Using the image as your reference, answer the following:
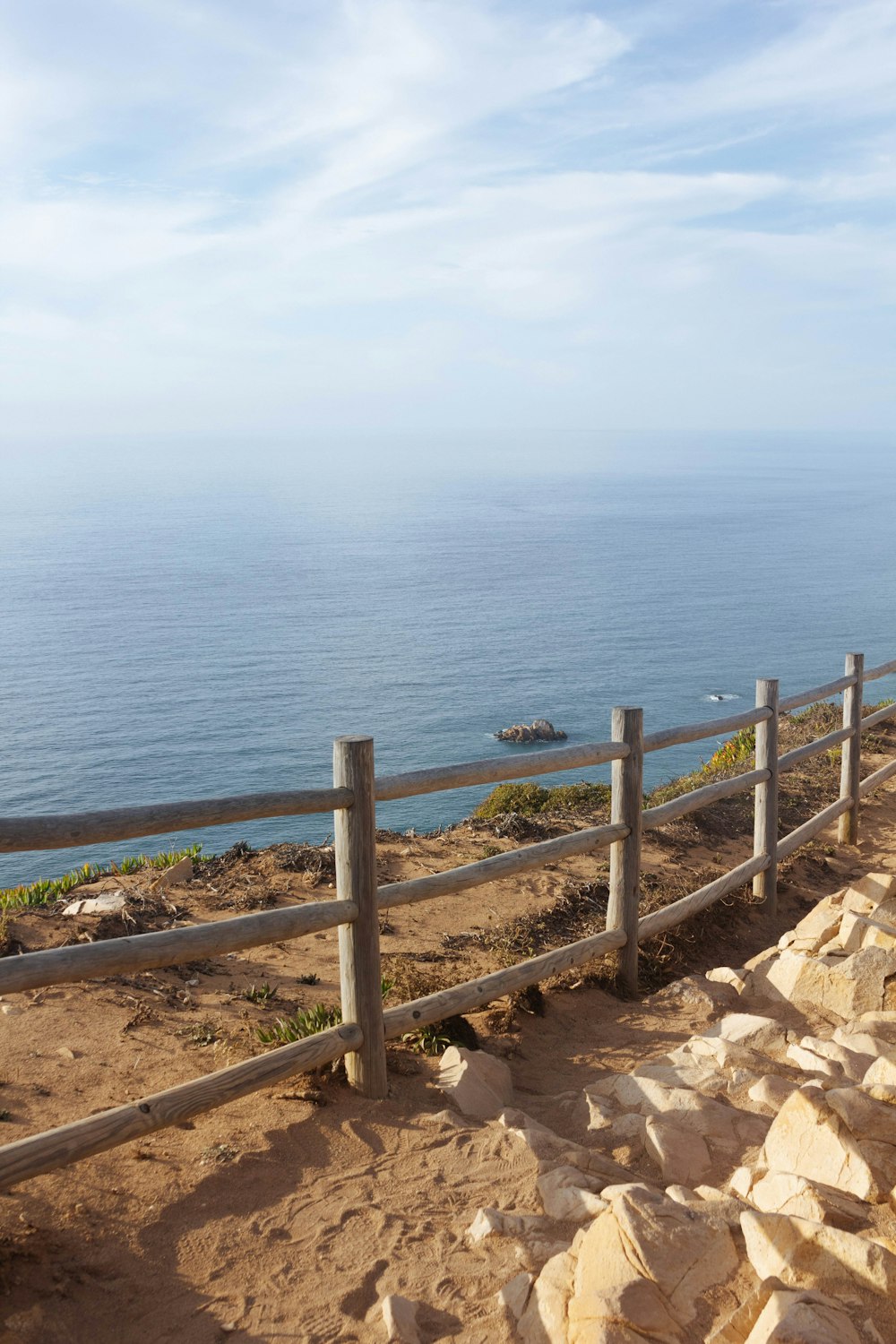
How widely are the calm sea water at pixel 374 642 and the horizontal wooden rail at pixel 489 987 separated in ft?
83.8

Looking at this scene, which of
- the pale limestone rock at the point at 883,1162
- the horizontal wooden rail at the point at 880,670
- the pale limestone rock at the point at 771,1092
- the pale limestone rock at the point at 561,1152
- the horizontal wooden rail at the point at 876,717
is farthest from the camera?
Result: the horizontal wooden rail at the point at 876,717

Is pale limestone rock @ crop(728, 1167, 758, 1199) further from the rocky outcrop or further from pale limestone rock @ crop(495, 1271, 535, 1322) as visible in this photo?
the rocky outcrop

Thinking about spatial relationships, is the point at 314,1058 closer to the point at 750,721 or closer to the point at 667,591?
the point at 750,721

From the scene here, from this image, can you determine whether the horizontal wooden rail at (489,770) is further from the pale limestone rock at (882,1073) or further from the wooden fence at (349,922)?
the pale limestone rock at (882,1073)

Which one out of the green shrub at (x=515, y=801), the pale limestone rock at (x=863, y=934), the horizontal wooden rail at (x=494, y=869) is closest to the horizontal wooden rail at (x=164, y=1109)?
the horizontal wooden rail at (x=494, y=869)

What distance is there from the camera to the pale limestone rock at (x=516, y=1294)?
3230 mm

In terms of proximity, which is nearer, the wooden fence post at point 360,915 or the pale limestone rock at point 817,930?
the wooden fence post at point 360,915

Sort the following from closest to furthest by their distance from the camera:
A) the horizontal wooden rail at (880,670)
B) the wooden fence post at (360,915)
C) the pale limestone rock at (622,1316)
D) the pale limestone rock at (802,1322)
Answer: the pale limestone rock at (802,1322)
the pale limestone rock at (622,1316)
the wooden fence post at (360,915)
the horizontal wooden rail at (880,670)

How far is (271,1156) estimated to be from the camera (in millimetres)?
4250

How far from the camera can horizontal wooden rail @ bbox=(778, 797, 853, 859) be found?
9.16 meters

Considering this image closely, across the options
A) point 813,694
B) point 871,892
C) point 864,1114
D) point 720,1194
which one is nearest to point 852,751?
point 813,694

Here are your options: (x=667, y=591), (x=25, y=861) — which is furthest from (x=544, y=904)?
(x=667, y=591)

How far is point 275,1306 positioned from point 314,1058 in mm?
1250

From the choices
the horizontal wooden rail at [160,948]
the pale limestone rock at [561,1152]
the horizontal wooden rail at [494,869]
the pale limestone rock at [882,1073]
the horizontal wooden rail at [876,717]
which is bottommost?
the pale limestone rock at [561,1152]
